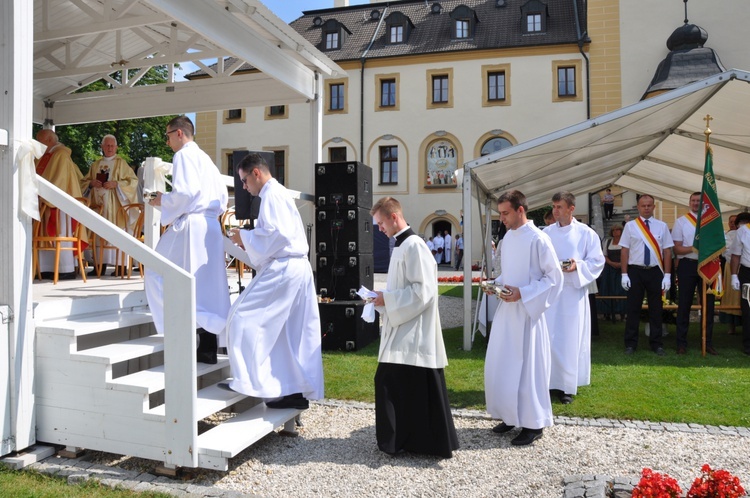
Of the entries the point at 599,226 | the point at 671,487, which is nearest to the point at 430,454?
the point at 671,487

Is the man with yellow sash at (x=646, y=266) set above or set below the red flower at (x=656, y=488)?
above

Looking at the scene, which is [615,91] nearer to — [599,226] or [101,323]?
[599,226]

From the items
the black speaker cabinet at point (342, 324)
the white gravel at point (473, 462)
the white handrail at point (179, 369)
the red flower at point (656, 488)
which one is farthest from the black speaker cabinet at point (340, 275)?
the red flower at point (656, 488)

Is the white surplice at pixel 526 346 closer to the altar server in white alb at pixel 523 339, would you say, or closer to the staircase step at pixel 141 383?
the altar server in white alb at pixel 523 339

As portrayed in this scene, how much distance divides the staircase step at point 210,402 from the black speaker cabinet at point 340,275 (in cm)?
396

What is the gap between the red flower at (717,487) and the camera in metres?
3.31

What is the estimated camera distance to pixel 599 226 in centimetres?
2717

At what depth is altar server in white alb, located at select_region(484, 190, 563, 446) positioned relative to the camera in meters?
5.07

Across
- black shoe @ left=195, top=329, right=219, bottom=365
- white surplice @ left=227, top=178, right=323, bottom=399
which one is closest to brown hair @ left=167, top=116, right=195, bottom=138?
white surplice @ left=227, top=178, right=323, bottom=399

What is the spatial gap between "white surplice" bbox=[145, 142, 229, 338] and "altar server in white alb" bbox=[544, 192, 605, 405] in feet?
9.99

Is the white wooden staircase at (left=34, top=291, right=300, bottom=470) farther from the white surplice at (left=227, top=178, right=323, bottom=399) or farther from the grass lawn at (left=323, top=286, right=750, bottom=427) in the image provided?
the grass lawn at (left=323, top=286, right=750, bottom=427)

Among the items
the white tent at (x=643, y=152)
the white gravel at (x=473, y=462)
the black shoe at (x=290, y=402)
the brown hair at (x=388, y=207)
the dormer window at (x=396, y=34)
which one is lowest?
the white gravel at (x=473, y=462)

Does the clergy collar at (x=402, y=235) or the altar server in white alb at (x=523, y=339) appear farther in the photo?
the altar server in white alb at (x=523, y=339)

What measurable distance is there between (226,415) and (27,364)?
5.98 feet
